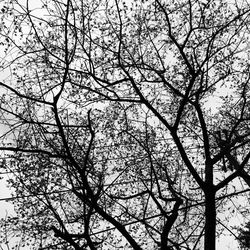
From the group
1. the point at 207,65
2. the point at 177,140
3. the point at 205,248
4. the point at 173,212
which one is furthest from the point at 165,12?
the point at 205,248

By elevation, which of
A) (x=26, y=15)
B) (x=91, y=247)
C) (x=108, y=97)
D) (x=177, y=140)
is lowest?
(x=91, y=247)

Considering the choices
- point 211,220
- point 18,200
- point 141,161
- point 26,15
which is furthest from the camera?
point 141,161

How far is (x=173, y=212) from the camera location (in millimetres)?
5027

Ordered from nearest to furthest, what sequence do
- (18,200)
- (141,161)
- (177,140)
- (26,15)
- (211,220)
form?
1. (26,15)
2. (211,220)
3. (177,140)
4. (18,200)
5. (141,161)

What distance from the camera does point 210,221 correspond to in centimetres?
608

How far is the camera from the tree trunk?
5.74m

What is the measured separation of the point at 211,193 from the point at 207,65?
280cm

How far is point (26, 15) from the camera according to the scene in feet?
17.8

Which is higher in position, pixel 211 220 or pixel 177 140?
pixel 177 140

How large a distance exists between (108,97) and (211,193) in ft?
9.64

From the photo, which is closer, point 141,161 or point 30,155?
point 30,155

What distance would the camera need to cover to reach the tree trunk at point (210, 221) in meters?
5.74

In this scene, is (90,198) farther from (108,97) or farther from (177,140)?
(108,97)

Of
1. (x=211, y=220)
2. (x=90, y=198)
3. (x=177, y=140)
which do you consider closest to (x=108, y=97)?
(x=177, y=140)
